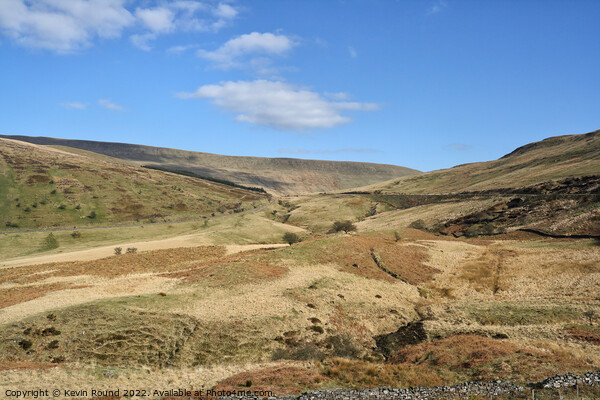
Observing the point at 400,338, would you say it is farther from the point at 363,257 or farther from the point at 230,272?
the point at 363,257

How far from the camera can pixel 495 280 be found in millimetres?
53219

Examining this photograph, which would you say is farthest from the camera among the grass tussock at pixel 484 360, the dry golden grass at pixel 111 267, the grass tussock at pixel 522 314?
the dry golden grass at pixel 111 267

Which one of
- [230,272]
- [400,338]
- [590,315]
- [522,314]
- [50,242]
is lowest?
[50,242]

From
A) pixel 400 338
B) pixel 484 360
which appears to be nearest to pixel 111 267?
pixel 400 338

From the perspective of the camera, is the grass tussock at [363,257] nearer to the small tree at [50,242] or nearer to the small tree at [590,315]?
the small tree at [590,315]

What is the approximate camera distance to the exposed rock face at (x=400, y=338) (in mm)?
33597

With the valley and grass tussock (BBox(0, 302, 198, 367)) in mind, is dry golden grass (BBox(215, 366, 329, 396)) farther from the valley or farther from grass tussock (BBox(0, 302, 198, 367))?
grass tussock (BBox(0, 302, 198, 367))

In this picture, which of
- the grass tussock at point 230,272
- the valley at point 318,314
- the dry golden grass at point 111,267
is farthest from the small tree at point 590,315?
the dry golden grass at point 111,267

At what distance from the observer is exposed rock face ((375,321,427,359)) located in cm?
3360

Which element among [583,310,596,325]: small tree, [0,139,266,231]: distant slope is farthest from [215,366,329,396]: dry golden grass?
[0,139,266,231]: distant slope

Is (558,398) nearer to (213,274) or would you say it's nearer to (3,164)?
(213,274)

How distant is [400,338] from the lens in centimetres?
3506

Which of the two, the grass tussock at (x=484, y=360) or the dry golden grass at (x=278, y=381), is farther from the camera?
the dry golden grass at (x=278, y=381)

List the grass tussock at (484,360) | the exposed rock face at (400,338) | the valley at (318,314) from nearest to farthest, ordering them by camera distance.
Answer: the grass tussock at (484,360)
the valley at (318,314)
the exposed rock face at (400,338)
